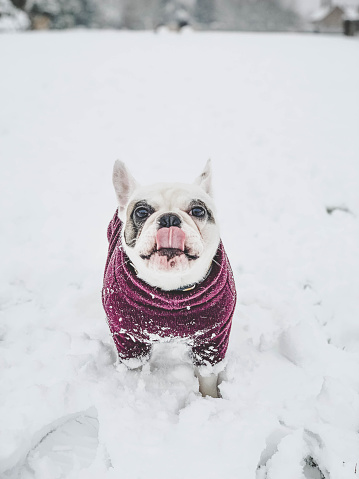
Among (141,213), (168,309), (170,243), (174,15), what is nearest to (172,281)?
(168,309)

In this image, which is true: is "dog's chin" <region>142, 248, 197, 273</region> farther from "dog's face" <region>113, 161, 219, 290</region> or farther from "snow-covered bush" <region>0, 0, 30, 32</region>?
"snow-covered bush" <region>0, 0, 30, 32</region>

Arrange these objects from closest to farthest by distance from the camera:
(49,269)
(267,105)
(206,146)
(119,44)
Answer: (49,269), (206,146), (267,105), (119,44)

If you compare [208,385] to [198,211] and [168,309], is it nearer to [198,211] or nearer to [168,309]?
[168,309]

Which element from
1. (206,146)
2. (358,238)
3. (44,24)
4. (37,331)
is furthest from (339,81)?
(44,24)

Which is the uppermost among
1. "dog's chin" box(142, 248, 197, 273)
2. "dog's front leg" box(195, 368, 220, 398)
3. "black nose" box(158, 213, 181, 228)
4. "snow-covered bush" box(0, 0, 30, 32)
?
"snow-covered bush" box(0, 0, 30, 32)

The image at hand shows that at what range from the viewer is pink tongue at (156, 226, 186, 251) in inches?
63.2

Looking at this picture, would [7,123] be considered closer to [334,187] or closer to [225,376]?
[334,187]

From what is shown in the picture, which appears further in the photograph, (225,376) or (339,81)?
(339,81)

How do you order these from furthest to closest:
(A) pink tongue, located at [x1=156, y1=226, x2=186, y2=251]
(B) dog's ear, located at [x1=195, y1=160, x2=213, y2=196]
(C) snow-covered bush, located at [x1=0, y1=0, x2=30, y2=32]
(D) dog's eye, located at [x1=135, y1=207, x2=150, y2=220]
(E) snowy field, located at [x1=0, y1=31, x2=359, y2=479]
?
(C) snow-covered bush, located at [x1=0, y1=0, x2=30, y2=32] → (B) dog's ear, located at [x1=195, y1=160, x2=213, y2=196] → (D) dog's eye, located at [x1=135, y1=207, x2=150, y2=220] → (E) snowy field, located at [x1=0, y1=31, x2=359, y2=479] → (A) pink tongue, located at [x1=156, y1=226, x2=186, y2=251]

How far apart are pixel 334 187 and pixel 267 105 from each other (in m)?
3.46

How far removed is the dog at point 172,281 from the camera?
1676mm

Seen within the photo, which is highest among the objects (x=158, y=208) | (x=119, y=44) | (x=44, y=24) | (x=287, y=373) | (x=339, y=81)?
(x=44, y=24)

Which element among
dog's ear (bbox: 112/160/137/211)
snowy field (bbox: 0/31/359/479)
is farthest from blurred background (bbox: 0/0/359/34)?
dog's ear (bbox: 112/160/137/211)

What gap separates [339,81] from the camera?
8.09 m
